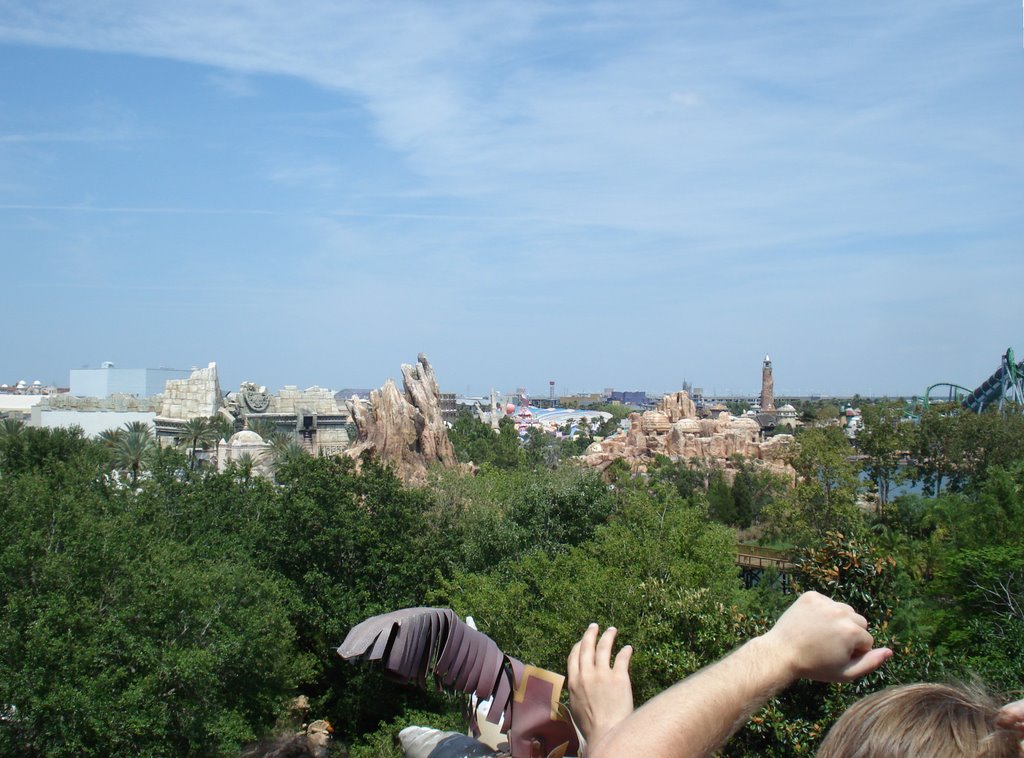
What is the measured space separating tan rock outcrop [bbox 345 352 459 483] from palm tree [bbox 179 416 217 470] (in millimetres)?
9629

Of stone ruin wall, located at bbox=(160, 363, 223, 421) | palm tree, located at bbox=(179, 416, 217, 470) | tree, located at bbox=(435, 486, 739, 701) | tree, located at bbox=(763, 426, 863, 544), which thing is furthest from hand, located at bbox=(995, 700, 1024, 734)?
stone ruin wall, located at bbox=(160, 363, 223, 421)

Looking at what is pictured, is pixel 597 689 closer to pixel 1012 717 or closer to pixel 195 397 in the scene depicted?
pixel 1012 717

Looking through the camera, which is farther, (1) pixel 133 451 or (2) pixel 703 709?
(1) pixel 133 451

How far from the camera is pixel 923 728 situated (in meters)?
1.76

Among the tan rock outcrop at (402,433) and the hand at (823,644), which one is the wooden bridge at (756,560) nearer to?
the tan rock outcrop at (402,433)

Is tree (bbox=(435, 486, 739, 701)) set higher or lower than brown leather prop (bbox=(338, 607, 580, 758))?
lower

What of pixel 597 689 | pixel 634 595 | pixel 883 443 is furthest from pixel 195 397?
pixel 597 689

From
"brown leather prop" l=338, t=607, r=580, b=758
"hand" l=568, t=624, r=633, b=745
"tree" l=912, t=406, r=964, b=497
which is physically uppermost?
"hand" l=568, t=624, r=633, b=745

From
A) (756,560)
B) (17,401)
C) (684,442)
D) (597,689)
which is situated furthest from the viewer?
(17,401)

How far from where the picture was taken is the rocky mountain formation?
5762cm

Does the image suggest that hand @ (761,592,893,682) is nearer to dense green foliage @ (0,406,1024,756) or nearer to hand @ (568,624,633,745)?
hand @ (568,624,633,745)

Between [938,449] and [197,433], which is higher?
[197,433]

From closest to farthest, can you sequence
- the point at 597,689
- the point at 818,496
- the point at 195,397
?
the point at 597,689 → the point at 818,496 → the point at 195,397

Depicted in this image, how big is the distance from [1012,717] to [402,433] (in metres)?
33.2
